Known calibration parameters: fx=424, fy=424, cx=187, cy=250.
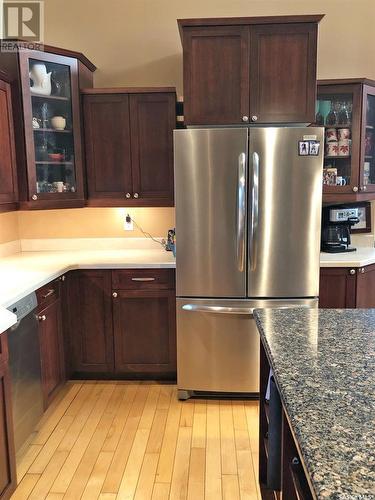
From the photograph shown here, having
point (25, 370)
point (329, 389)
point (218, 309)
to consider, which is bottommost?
point (25, 370)

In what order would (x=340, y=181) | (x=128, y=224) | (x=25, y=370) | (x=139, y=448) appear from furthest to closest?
(x=128, y=224), (x=340, y=181), (x=139, y=448), (x=25, y=370)

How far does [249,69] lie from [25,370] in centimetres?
224

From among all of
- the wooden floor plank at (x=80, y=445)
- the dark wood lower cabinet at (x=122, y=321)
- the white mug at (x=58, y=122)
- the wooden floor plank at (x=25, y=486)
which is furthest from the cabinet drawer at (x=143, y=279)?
the wooden floor plank at (x=25, y=486)

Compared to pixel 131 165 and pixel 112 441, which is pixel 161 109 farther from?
pixel 112 441

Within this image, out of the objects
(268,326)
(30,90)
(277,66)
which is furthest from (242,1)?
(268,326)

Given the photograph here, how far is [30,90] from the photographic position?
9.56ft

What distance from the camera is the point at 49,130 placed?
3.08 m

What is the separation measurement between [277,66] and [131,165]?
1244 mm

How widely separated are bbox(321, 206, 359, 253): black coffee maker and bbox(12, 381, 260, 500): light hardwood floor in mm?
1324

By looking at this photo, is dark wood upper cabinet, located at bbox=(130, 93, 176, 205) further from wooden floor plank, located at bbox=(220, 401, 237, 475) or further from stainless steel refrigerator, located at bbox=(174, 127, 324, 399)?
wooden floor plank, located at bbox=(220, 401, 237, 475)

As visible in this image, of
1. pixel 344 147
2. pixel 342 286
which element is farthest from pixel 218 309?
pixel 344 147

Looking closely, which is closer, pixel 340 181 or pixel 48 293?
pixel 48 293

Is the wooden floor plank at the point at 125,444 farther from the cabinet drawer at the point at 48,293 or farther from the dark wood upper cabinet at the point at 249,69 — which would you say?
the dark wood upper cabinet at the point at 249,69

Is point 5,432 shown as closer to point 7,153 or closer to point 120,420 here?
point 120,420
